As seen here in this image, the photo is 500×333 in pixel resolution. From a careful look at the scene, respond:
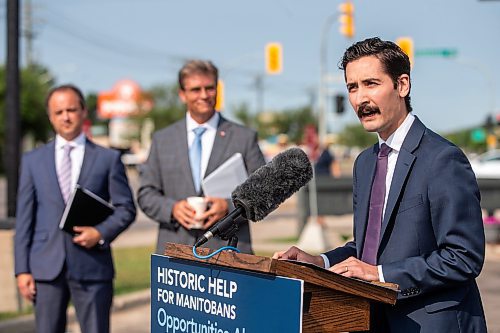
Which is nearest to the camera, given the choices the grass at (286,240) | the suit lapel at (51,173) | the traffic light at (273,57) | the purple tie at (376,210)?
the purple tie at (376,210)

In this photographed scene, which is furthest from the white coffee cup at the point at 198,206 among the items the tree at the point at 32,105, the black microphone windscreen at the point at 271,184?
the tree at the point at 32,105

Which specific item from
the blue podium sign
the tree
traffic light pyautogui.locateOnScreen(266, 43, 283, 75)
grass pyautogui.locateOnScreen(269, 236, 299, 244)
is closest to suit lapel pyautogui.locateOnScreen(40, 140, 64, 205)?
the blue podium sign

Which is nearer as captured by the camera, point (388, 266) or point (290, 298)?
point (290, 298)

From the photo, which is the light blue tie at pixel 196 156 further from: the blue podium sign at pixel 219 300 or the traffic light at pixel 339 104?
the traffic light at pixel 339 104

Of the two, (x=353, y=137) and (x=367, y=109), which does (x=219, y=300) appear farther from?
(x=353, y=137)

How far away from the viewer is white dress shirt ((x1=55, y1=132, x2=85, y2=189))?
5633 mm

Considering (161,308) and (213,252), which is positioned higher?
(213,252)

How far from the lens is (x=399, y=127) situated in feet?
10.6

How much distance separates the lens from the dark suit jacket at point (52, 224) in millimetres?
5465

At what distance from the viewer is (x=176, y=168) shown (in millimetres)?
5406

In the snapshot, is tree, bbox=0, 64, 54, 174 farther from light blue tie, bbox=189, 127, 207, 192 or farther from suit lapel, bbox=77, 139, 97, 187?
light blue tie, bbox=189, 127, 207, 192

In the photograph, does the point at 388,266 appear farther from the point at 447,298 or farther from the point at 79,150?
the point at 79,150

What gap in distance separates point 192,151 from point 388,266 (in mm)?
2523

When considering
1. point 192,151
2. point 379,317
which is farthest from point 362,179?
point 192,151
